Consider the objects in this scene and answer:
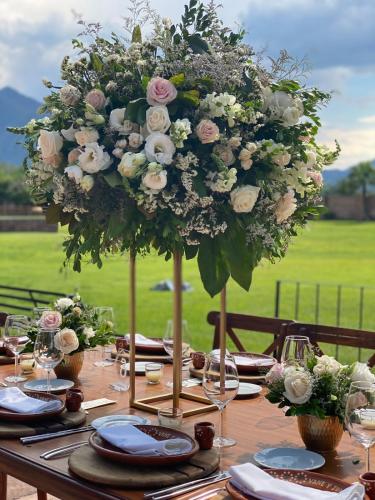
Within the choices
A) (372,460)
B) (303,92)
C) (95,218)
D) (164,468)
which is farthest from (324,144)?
(164,468)

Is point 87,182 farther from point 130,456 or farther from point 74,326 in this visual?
point 74,326

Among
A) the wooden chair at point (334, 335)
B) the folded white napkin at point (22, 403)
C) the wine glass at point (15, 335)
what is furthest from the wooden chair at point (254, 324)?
the folded white napkin at point (22, 403)

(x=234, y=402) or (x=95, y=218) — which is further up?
(x=95, y=218)

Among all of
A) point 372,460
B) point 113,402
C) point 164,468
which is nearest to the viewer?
point 164,468

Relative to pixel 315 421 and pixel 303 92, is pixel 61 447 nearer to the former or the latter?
pixel 315 421

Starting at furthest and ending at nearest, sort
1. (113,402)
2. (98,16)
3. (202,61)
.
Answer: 1. (113,402)
2. (98,16)
3. (202,61)

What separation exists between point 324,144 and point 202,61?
76 cm

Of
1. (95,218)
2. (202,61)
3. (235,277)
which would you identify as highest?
(202,61)

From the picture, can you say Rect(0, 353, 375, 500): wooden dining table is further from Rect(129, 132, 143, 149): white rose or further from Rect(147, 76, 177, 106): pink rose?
Rect(147, 76, 177, 106): pink rose

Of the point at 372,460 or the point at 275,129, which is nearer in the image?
the point at 372,460

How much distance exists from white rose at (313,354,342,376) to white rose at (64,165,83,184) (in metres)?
0.99

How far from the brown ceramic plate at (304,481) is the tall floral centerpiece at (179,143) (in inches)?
28.0

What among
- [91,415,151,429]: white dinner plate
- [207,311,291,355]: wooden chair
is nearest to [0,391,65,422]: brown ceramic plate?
[91,415,151,429]: white dinner plate

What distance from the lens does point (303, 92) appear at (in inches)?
104
